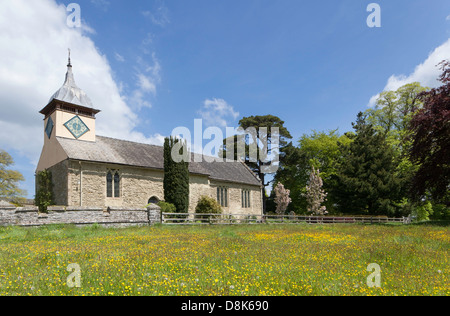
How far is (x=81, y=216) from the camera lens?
1753 centimetres

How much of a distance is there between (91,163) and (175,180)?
730 centimetres

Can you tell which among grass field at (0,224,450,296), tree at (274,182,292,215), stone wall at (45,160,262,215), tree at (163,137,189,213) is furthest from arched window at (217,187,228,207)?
grass field at (0,224,450,296)

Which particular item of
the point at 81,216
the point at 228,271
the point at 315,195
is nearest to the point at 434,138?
the point at 315,195

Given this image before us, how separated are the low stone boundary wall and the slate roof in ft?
24.7

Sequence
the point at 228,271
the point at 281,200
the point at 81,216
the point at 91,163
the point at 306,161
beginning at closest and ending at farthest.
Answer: the point at 228,271, the point at 81,216, the point at 91,163, the point at 281,200, the point at 306,161

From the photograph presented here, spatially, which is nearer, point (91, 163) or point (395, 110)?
point (91, 163)

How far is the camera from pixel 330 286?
480 cm

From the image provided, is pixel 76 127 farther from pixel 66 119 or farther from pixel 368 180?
pixel 368 180

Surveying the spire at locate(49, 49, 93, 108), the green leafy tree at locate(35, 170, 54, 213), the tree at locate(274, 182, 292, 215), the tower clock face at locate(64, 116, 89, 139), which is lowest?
the tree at locate(274, 182, 292, 215)

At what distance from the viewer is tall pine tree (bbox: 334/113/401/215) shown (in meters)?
31.5

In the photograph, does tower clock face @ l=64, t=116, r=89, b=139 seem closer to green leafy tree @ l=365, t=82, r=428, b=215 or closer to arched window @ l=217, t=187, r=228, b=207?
arched window @ l=217, t=187, r=228, b=207

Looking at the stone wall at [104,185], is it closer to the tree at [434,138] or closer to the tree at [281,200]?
the tree at [281,200]
